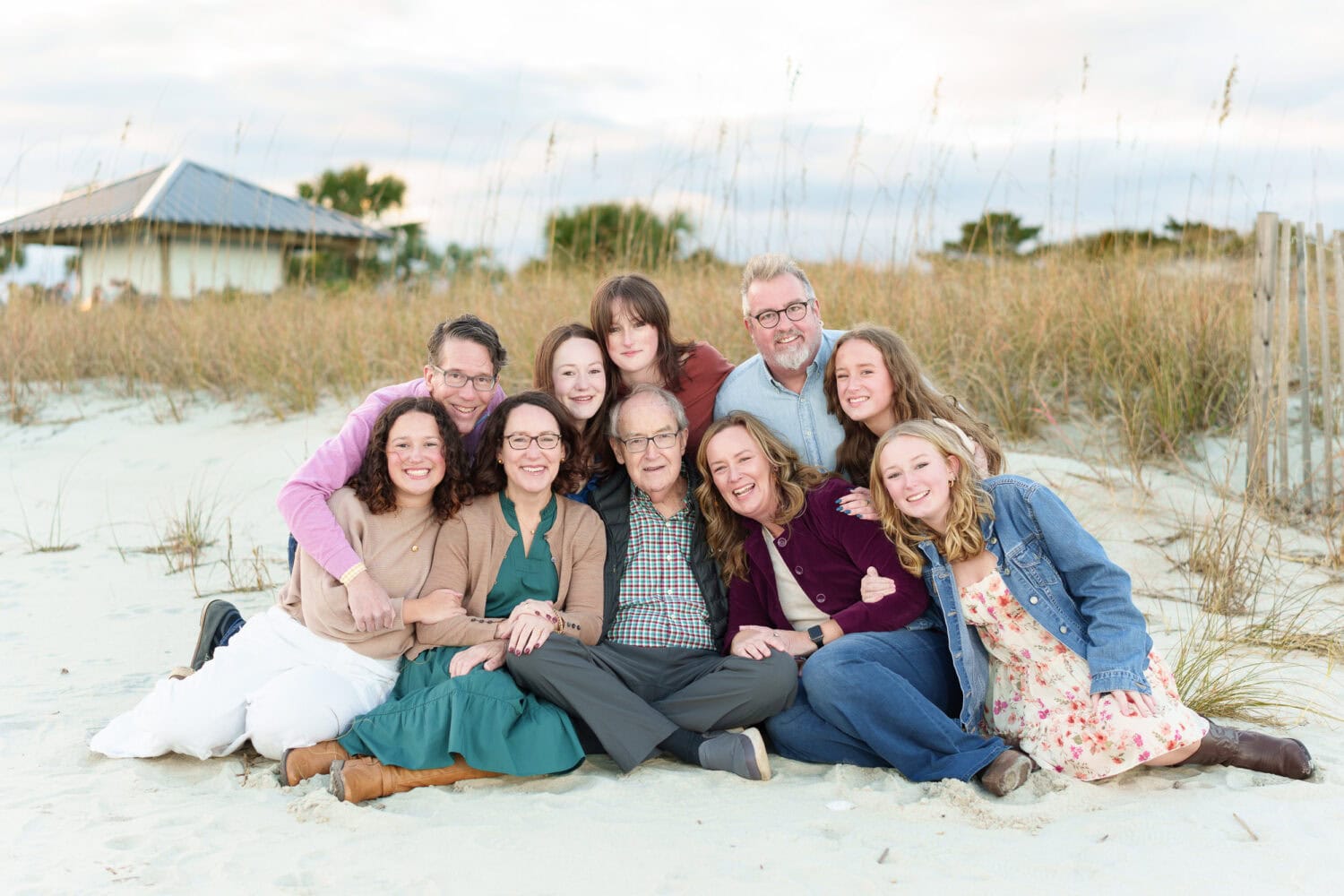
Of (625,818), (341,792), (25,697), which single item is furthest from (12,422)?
(625,818)

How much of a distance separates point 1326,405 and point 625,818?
4.49 metres

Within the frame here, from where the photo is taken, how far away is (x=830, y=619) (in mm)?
3326

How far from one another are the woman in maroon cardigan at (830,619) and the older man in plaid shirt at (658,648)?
0.28 ft

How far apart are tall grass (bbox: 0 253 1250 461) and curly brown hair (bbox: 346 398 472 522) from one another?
3.26 metres

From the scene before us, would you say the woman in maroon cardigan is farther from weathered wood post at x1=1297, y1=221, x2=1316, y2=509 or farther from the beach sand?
weathered wood post at x1=1297, y1=221, x2=1316, y2=509

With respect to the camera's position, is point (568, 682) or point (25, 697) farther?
point (25, 697)

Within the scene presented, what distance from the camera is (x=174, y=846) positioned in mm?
2523

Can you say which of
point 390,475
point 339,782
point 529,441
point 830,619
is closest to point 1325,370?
point 830,619

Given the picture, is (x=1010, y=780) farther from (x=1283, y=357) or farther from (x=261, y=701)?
(x=1283, y=357)

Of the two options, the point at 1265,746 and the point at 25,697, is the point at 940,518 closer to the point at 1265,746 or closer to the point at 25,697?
the point at 1265,746

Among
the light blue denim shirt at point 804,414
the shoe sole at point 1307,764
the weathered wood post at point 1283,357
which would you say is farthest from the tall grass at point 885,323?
the shoe sole at point 1307,764

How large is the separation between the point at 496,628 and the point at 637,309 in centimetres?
127

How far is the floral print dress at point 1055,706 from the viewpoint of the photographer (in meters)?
2.74

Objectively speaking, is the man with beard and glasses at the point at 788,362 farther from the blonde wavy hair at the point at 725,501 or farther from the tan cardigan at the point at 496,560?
the tan cardigan at the point at 496,560
